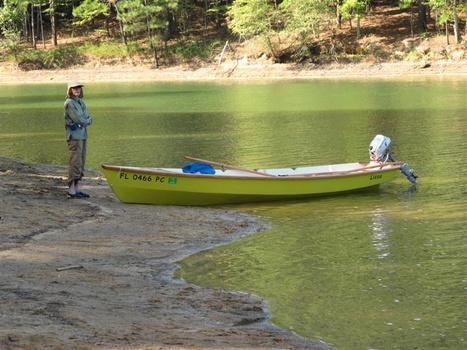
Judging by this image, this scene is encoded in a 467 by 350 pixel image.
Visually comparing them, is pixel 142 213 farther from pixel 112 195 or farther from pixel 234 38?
pixel 234 38

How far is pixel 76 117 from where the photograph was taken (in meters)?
14.7

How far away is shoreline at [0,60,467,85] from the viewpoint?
188 feet

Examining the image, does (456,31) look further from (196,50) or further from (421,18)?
(196,50)

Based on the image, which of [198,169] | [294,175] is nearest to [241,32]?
[294,175]

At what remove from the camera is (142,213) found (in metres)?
14.6

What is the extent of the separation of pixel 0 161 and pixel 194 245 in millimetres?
9592

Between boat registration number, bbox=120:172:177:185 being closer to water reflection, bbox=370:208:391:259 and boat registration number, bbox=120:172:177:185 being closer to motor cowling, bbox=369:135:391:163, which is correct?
water reflection, bbox=370:208:391:259

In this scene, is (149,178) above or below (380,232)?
above

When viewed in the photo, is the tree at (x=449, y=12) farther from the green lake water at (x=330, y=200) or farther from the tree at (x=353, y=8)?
Result: the green lake water at (x=330, y=200)

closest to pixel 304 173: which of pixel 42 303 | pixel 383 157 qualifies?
pixel 383 157

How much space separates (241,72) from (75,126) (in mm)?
49530

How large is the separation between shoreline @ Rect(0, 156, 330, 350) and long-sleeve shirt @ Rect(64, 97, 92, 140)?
122cm

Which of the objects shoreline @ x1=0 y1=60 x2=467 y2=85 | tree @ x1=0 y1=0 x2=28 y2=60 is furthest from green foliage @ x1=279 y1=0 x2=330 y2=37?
tree @ x1=0 y1=0 x2=28 y2=60

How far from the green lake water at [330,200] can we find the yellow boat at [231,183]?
10.7 inches
